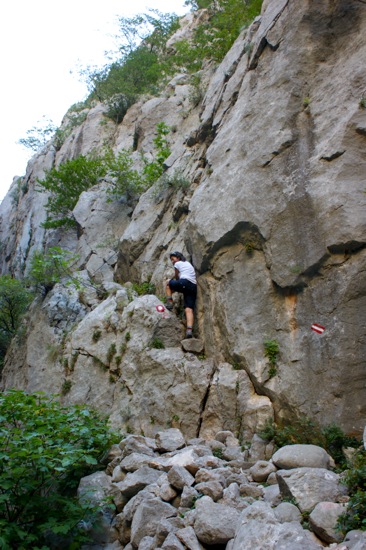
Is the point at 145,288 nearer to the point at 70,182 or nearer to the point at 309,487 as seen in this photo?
the point at 309,487

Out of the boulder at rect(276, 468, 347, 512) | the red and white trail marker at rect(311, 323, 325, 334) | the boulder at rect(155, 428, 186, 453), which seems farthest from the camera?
the boulder at rect(155, 428, 186, 453)

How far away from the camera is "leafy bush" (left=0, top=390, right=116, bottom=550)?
595cm

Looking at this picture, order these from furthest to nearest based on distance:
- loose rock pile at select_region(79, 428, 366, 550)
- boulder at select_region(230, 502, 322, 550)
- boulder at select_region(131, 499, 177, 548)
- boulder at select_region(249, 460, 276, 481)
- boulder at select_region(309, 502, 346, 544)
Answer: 1. boulder at select_region(249, 460, 276, 481)
2. boulder at select_region(131, 499, 177, 548)
3. loose rock pile at select_region(79, 428, 366, 550)
4. boulder at select_region(309, 502, 346, 544)
5. boulder at select_region(230, 502, 322, 550)

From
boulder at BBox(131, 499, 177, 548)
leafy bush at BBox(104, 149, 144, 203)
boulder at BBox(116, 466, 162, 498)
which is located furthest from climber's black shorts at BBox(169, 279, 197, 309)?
leafy bush at BBox(104, 149, 144, 203)

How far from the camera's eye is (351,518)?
4.75 meters

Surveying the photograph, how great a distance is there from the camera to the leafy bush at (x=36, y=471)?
234 inches

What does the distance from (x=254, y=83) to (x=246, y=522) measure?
390 inches

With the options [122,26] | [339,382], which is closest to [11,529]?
[339,382]

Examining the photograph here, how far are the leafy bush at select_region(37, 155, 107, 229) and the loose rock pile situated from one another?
14.5 meters

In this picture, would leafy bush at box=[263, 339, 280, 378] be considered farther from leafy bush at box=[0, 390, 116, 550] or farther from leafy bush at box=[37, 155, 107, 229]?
leafy bush at box=[37, 155, 107, 229]

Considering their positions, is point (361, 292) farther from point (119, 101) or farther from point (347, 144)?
point (119, 101)

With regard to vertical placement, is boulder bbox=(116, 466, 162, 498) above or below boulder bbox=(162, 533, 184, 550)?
above

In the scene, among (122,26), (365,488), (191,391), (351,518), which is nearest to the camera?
(351,518)

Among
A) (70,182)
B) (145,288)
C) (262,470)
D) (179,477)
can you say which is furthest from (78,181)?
(262,470)
